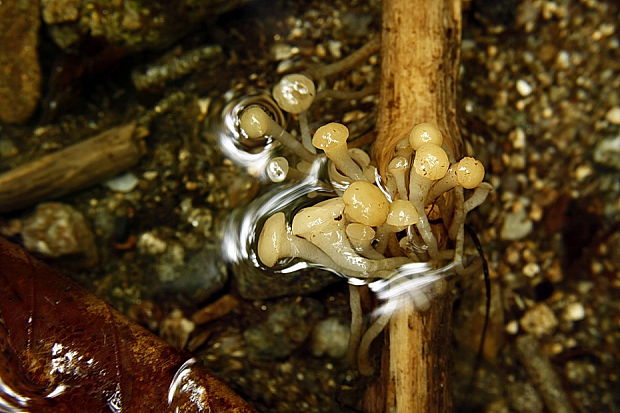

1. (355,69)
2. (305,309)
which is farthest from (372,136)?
(305,309)

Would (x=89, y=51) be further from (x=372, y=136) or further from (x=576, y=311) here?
(x=576, y=311)

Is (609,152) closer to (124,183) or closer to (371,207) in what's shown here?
(371,207)

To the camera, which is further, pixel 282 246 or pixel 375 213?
pixel 282 246

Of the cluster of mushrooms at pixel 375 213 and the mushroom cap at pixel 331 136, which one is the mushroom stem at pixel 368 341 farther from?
the mushroom cap at pixel 331 136

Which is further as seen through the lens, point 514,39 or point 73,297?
point 514,39

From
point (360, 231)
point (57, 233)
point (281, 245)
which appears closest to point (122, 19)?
point (57, 233)

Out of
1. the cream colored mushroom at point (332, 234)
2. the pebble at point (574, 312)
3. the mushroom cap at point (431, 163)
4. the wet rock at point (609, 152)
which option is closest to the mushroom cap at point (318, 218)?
the cream colored mushroom at point (332, 234)

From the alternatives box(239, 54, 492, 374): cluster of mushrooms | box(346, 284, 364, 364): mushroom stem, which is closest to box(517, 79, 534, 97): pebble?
box(239, 54, 492, 374): cluster of mushrooms
